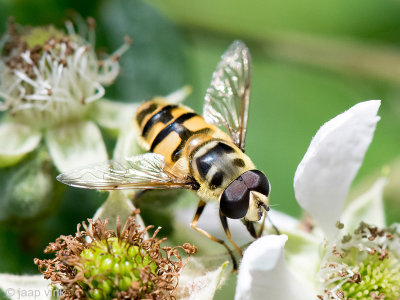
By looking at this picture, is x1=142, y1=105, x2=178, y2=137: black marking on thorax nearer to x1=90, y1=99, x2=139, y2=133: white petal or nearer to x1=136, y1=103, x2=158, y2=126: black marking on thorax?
x1=136, y1=103, x2=158, y2=126: black marking on thorax

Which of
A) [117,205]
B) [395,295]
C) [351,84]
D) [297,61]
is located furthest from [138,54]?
[395,295]

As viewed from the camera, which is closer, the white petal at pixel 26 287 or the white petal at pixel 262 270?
the white petal at pixel 262 270

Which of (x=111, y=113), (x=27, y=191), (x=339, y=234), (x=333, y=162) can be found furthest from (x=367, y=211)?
(x=27, y=191)

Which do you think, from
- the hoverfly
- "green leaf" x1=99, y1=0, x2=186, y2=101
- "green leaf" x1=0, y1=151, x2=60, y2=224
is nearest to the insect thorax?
the hoverfly

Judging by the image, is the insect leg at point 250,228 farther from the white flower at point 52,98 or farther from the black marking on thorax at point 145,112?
the white flower at point 52,98

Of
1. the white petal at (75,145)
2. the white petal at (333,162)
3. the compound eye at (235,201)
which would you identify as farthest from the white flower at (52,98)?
the white petal at (333,162)

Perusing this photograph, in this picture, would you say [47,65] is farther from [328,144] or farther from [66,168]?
[328,144]

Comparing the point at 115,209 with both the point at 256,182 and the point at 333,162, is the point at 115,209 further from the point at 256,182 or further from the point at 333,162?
the point at 333,162
